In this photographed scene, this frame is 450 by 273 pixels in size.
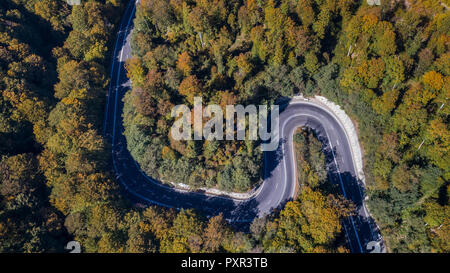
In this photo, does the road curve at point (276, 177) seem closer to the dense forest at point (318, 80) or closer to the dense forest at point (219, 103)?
the dense forest at point (219, 103)

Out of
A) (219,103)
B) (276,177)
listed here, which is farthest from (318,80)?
(276,177)

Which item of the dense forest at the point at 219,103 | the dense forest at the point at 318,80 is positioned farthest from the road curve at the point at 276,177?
the dense forest at the point at 318,80

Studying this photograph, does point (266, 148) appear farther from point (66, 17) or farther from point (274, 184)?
point (66, 17)

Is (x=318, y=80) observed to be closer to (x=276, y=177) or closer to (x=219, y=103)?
(x=219, y=103)

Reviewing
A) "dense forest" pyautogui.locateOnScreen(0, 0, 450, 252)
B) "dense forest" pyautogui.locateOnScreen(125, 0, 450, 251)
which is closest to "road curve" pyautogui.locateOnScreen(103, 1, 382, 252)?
"dense forest" pyautogui.locateOnScreen(0, 0, 450, 252)

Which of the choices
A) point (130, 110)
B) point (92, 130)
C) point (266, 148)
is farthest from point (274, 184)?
point (92, 130)

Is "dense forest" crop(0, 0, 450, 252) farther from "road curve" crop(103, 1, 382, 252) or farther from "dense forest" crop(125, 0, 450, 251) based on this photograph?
"road curve" crop(103, 1, 382, 252)
